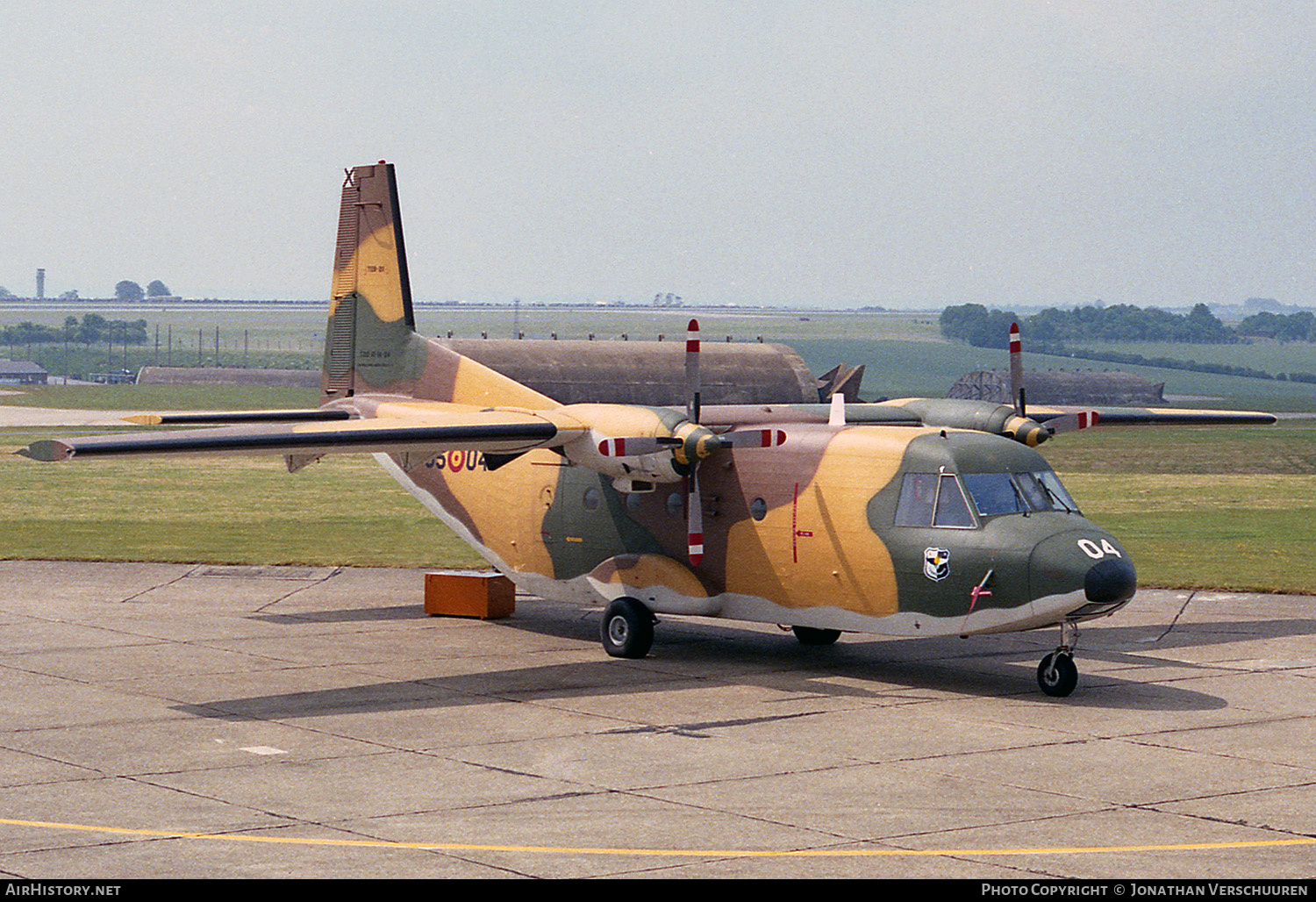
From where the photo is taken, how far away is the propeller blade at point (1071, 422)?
2444cm

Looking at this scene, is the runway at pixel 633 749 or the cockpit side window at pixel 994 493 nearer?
the runway at pixel 633 749

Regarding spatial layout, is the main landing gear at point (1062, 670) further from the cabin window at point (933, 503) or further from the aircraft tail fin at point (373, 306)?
the aircraft tail fin at point (373, 306)

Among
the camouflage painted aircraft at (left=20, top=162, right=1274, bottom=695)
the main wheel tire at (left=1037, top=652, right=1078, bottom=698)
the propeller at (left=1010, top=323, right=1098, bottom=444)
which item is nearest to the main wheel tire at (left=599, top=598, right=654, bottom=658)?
the camouflage painted aircraft at (left=20, top=162, right=1274, bottom=695)

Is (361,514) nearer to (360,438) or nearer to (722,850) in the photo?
(360,438)

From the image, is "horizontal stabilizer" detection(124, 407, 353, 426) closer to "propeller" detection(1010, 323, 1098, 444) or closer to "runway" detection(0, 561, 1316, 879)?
"runway" detection(0, 561, 1316, 879)

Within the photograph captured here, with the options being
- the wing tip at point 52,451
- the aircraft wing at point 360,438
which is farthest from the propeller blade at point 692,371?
the wing tip at point 52,451

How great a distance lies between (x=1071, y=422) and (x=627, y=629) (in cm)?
791

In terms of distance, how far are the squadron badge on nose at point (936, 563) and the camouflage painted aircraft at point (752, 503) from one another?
0.02 meters

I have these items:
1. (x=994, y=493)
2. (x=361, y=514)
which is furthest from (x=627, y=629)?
(x=361, y=514)

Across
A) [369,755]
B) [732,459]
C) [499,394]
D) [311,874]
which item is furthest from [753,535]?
[311,874]

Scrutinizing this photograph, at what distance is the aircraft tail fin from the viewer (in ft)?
92.0

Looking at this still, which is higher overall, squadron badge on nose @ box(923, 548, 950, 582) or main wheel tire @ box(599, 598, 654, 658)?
squadron badge on nose @ box(923, 548, 950, 582)

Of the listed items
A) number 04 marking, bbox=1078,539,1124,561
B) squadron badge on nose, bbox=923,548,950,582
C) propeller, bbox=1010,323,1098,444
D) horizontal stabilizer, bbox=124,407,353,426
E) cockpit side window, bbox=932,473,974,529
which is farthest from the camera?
horizontal stabilizer, bbox=124,407,353,426

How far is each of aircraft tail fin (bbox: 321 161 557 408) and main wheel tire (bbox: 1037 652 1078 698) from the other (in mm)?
12184
